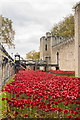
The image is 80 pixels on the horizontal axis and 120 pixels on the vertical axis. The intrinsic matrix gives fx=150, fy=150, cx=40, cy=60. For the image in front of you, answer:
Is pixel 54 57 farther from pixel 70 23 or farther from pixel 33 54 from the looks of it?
pixel 33 54

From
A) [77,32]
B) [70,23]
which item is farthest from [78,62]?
[70,23]

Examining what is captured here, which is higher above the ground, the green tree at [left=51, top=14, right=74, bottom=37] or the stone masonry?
the green tree at [left=51, top=14, right=74, bottom=37]

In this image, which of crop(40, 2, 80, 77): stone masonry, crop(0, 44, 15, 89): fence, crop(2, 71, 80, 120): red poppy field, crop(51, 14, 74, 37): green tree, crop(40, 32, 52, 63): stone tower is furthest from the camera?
crop(40, 32, 52, 63): stone tower

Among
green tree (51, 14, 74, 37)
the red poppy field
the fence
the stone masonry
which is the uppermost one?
green tree (51, 14, 74, 37)

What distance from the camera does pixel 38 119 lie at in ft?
9.13

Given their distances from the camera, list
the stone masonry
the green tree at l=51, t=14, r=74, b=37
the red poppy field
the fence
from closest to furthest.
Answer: the red poppy field < the fence < the stone masonry < the green tree at l=51, t=14, r=74, b=37

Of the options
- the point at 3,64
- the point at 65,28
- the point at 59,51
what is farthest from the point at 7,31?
the point at 3,64

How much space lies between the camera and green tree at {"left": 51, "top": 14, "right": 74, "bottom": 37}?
36000 millimetres

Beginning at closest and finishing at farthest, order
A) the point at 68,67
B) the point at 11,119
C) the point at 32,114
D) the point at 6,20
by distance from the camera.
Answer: the point at 11,119 < the point at 32,114 < the point at 68,67 < the point at 6,20

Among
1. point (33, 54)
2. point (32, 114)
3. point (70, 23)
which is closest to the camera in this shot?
point (32, 114)

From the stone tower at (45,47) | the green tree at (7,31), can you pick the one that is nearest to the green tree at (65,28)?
the stone tower at (45,47)

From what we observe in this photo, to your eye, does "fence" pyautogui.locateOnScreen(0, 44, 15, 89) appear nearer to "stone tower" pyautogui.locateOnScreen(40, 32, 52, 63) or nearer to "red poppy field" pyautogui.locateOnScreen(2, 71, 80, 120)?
"red poppy field" pyautogui.locateOnScreen(2, 71, 80, 120)

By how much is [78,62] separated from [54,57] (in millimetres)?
21631

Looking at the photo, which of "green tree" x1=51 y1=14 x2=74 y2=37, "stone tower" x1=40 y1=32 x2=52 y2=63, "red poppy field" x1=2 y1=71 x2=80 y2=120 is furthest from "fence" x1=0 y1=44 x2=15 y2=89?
"stone tower" x1=40 y1=32 x2=52 y2=63
